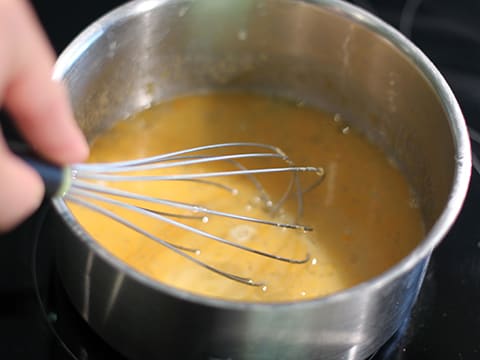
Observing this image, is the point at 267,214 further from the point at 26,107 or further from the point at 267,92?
the point at 26,107

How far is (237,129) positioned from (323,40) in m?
0.19

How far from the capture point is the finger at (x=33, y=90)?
57 cm

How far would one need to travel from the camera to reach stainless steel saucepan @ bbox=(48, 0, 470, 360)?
67cm

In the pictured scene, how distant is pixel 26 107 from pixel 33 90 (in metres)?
0.02

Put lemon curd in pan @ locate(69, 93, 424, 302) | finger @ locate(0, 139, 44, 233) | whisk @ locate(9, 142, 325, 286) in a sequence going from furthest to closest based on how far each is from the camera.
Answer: lemon curd in pan @ locate(69, 93, 424, 302)
whisk @ locate(9, 142, 325, 286)
finger @ locate(0, 139, 44, 233)

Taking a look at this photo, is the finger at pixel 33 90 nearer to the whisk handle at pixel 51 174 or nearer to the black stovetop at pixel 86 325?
the whisk handle at pixel 51 174

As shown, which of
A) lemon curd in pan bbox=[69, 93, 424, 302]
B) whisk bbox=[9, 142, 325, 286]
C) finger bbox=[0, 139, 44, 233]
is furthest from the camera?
lemon curd in pan bbox=[69, 93, 424, 302]

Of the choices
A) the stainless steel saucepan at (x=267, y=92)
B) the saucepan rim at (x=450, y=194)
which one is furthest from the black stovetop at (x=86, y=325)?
the saucepan rim at (x=450, y=194)

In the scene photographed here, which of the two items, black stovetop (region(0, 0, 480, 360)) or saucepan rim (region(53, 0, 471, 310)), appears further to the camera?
black stovetop (region(0, 0, 480, 360))

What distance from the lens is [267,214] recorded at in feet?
3.30

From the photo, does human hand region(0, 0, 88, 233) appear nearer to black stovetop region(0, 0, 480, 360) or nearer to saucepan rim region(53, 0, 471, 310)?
saucepan rim region(53, 0, 471, 310)

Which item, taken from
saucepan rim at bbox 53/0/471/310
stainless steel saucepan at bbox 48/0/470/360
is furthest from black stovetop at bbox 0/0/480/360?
saucepan rim at bbox 53/0/471/310

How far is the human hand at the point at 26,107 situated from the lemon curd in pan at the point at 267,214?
30 cm

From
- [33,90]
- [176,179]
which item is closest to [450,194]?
[176,179]
